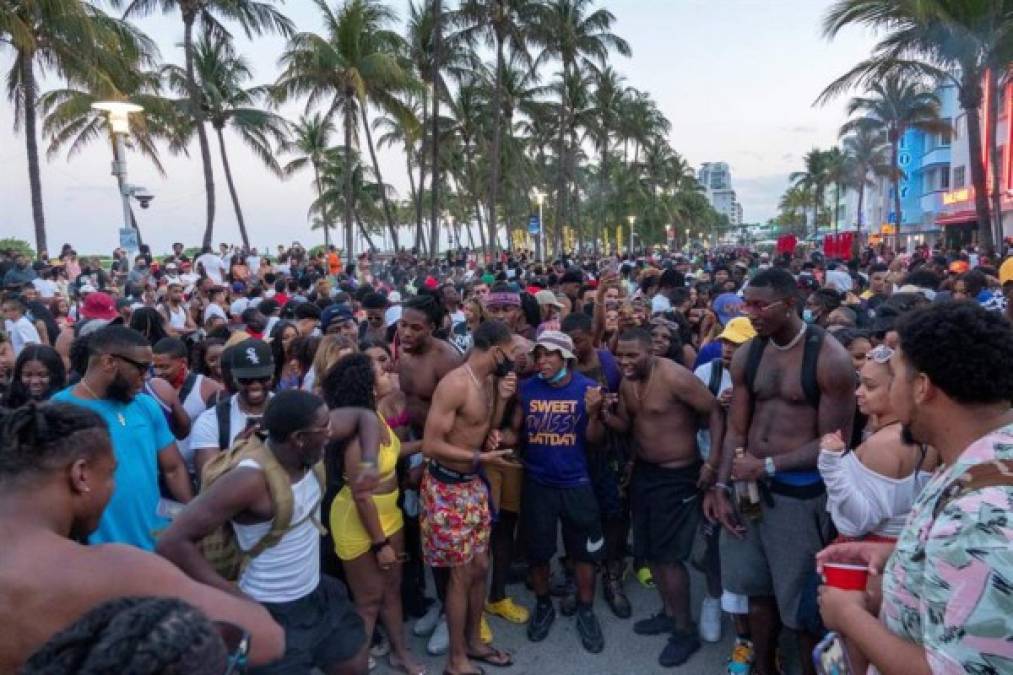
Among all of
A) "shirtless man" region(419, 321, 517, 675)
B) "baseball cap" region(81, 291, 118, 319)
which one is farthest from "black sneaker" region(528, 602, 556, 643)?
"baseball cap" region(81, 291, 118, 319)

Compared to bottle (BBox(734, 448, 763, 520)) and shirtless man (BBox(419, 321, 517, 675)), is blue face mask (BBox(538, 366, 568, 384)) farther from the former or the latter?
bottle (BBox(734, 448, 763, 520))

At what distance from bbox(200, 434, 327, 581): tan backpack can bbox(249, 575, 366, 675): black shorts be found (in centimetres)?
25

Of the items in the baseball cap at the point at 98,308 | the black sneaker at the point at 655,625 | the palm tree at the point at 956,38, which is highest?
the palm tree at the point at 956,38

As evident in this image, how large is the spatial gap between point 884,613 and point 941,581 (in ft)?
1.18

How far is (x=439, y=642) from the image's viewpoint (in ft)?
14.5

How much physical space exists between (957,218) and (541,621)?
151 ft

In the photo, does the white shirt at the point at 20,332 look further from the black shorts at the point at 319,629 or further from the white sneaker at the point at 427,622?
the black shorts at the point at 319,629

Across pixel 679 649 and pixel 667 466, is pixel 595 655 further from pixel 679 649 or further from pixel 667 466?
pixel 667 466

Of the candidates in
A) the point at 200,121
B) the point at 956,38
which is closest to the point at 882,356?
the point at 956,38

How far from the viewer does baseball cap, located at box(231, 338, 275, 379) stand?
4023 mm

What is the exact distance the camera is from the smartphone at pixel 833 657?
210 cm

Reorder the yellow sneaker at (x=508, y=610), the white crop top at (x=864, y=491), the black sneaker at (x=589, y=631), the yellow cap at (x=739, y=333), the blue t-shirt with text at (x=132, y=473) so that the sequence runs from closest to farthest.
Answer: the white crop top at (x=864, y=491) < the blue t-shirt with text at (x=132, y=473) < the black sneaker at (x=589, y=631) < the yellow sneaker at (x=508, y=610) < the yellow cap at (x=739, y=333)

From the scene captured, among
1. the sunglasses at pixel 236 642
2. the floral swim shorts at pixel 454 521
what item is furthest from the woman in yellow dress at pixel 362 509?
the sunglasses at pixel 236 642

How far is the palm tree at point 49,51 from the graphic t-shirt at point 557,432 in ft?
51.8
